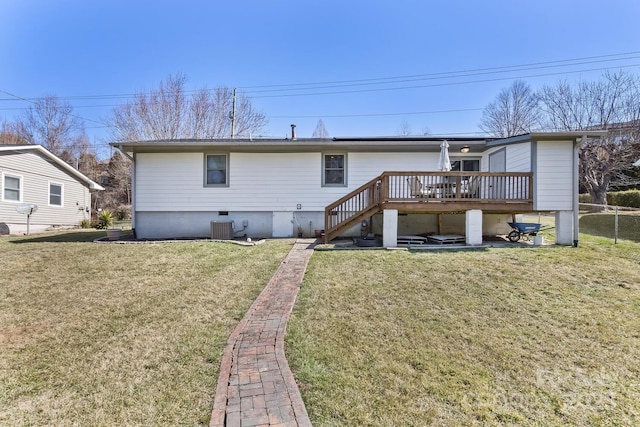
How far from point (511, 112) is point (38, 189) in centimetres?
3671

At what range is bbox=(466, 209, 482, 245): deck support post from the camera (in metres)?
8.77

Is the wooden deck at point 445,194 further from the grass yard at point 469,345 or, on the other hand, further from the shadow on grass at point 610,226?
the shadow on grass at point 610,226

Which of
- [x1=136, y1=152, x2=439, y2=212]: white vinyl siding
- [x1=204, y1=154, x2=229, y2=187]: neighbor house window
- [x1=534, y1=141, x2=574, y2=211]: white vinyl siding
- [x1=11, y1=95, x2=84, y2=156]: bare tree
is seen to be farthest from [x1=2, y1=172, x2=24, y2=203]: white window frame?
[x1=534, y1=141, x2=574, y2=211]: white vinyl siding

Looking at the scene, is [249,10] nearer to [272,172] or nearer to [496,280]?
[272,172]

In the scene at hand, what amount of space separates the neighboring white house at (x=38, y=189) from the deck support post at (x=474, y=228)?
18897 millimetres

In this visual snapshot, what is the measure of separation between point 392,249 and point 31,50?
25944 millimetres

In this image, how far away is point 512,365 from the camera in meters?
3.03

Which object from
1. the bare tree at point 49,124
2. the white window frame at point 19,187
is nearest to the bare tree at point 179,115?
the bare tree at point 49,124

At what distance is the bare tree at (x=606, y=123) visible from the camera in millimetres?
19297

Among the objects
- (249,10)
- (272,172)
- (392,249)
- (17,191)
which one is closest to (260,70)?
(249,10)

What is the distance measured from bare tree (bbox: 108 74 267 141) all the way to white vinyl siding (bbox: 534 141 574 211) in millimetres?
21867

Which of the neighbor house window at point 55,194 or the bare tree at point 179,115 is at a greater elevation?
the bare tree at point 179,115

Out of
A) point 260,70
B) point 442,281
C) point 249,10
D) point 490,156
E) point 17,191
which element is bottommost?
point 442,281

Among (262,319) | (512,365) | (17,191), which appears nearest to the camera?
(512,365)
